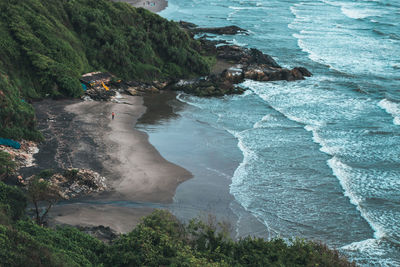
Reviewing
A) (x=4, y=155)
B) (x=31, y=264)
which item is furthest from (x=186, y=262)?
(x=4, y=155)

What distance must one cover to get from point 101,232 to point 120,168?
7.97m

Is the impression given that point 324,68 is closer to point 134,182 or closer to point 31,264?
point 134,182

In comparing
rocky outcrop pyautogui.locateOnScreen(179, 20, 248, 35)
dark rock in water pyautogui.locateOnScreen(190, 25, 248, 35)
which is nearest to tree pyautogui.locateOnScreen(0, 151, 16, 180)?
rocky outcrop pyautogui.locateOnScreen(179, 20, 248, 35)

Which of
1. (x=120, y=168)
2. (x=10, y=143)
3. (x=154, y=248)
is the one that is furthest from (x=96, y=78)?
(x=154, y=248)

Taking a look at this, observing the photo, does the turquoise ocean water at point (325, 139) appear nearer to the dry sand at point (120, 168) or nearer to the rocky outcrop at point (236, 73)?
the rocky outcrop at point (236, 73)

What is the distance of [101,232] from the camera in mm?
21156

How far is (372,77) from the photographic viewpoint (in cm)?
5447

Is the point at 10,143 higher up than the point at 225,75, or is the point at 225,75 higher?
the point at 10,143

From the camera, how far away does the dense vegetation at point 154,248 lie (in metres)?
16.7

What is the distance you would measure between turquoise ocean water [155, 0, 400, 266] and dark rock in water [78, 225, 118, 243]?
7919mm

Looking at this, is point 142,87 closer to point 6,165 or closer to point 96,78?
point 96,78

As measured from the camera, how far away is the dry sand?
23.3 meters

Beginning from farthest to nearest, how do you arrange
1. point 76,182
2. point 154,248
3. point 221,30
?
point 221,30 < point 76,182 < point 154,248

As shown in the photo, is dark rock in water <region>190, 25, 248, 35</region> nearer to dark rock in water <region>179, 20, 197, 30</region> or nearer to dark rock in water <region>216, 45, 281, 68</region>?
dark rock in water <region>179, 20, 197, 30</region>
